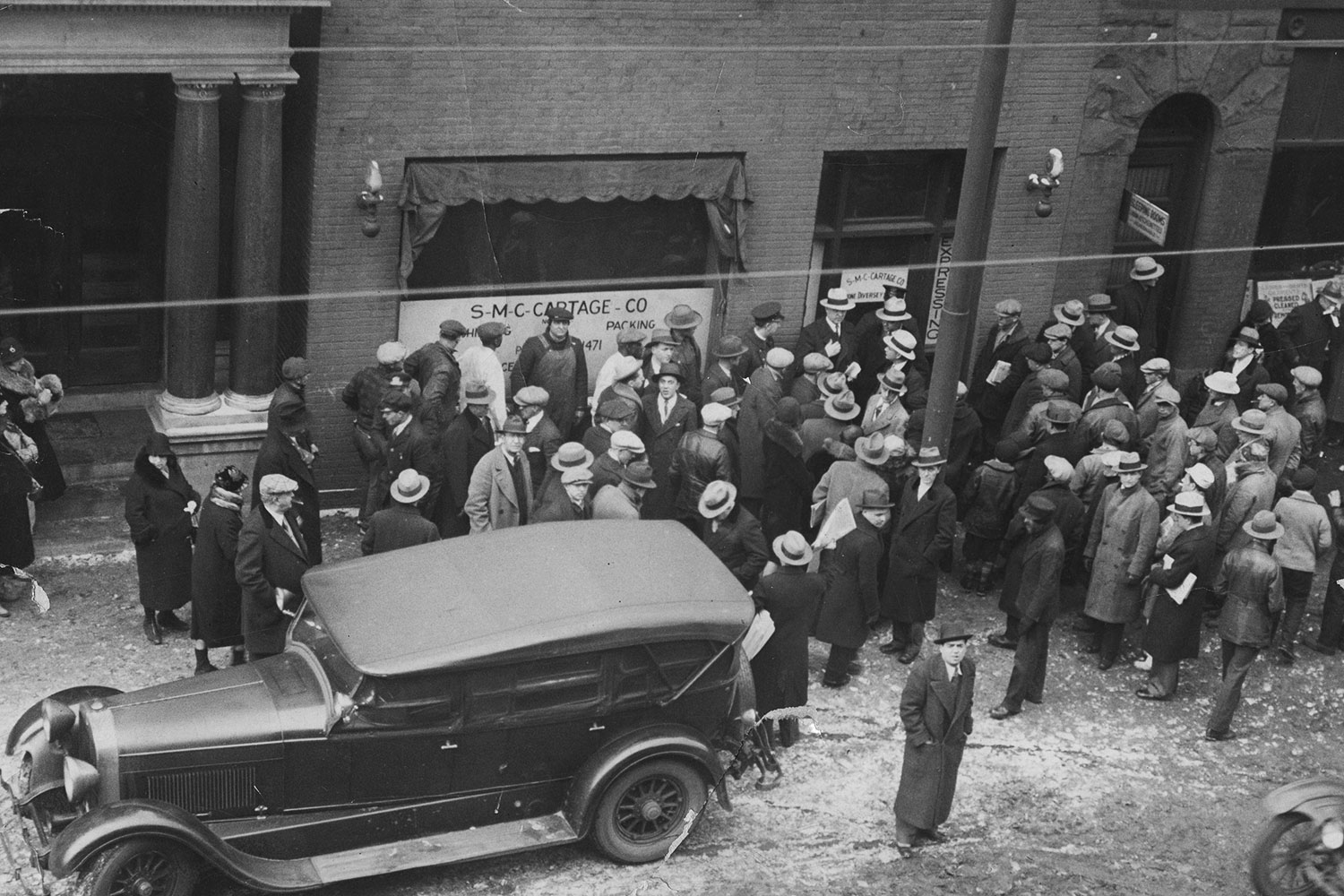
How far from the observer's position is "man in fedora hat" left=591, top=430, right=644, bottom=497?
39.2 ft

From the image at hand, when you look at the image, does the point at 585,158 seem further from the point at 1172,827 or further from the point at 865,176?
the point at 1172,827

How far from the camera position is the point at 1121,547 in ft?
40.6

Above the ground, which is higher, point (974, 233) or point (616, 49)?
point (616, 49)

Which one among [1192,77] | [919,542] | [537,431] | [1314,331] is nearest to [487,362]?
[537,431]

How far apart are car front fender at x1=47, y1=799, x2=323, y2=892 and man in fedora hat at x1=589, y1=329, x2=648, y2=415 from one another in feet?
18.7

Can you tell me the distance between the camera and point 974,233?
1205 cm

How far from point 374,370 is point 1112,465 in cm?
601

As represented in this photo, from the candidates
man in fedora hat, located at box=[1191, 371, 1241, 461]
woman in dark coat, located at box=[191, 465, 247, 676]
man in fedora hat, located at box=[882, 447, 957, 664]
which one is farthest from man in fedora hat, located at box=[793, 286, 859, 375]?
woman in dark coat, located at box=[191, 465, 247, 676]

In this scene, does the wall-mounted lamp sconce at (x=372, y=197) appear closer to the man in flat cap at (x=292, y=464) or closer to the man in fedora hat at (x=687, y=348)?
the man in flat cap at (x=292, y=464)

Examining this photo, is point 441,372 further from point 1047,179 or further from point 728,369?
point 1047,179

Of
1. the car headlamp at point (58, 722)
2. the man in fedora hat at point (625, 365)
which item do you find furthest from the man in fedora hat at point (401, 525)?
the car headlamp at point (58, 722)

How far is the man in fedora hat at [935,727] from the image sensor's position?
9750 millimetres

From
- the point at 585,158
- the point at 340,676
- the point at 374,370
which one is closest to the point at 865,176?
the point at 585,158

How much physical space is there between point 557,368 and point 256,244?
272 cm
